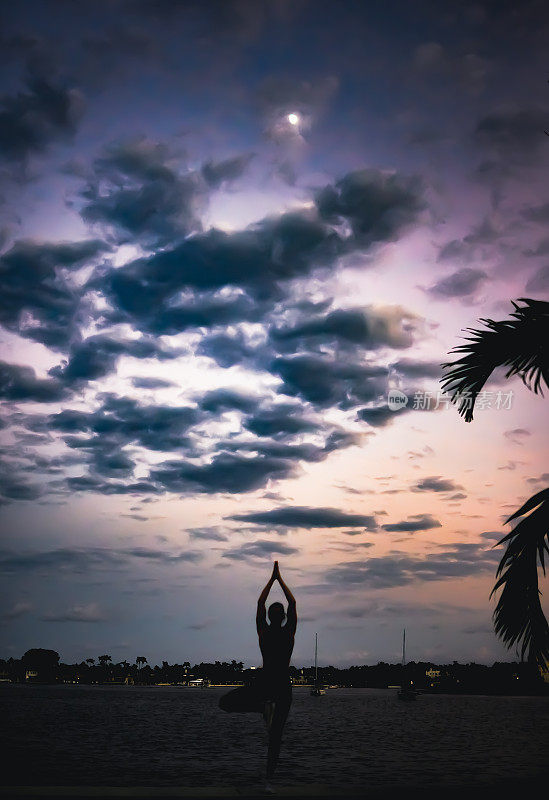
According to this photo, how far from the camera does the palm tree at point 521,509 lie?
673cm

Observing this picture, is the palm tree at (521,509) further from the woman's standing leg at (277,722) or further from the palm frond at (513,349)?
the woman's standing leg at (277,722)

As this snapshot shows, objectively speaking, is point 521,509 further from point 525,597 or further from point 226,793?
point 226,793

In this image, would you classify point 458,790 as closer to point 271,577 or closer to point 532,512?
point 271,577

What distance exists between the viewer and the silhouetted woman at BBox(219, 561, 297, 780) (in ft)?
30.1

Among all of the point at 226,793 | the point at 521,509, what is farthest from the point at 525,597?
the point at 226,793

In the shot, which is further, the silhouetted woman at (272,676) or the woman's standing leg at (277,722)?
the woman's standing leg at (277,722)

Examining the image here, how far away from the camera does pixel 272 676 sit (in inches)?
361

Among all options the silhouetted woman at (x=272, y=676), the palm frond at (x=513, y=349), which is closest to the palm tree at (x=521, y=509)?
the palm frond at (x=513, y=349)

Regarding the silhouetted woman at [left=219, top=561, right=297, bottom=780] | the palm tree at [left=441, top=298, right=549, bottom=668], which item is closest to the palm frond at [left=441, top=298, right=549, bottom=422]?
the palm tree at [left=441, top=298, right=549, bottom=668]

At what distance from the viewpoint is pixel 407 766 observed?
25562 mm

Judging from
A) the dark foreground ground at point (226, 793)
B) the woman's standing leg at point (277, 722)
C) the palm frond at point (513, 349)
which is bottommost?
the dark foreground ground at point (226, 793)

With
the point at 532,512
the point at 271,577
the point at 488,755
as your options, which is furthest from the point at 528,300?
the point at 488,755

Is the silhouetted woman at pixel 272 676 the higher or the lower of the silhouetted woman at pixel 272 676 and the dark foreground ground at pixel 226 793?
the higher

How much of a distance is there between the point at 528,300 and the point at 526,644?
10.4ft
